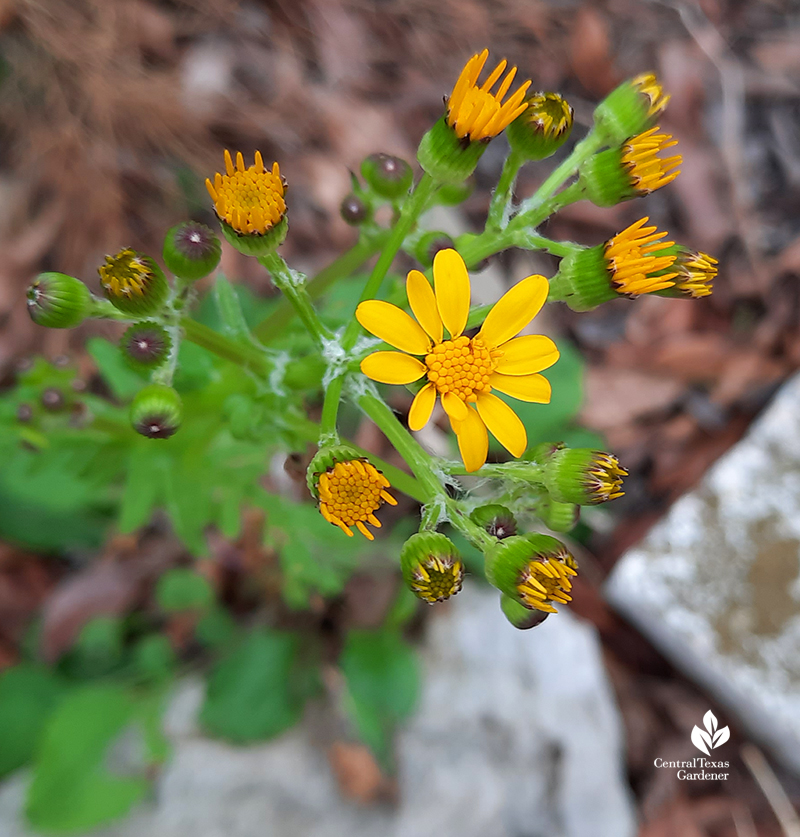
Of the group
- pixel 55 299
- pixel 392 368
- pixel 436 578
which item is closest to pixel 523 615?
pixel 436 578

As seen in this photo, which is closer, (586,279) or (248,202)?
(248,202)

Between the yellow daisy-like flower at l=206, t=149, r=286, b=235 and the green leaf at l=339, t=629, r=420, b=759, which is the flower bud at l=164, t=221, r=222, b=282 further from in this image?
the green leaf at l=339, t=629, r=420, b=759

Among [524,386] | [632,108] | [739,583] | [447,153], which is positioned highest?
[632,108]

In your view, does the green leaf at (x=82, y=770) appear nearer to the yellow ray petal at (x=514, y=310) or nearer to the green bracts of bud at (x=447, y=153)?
the yellow ray petal at (x=514, y=310)

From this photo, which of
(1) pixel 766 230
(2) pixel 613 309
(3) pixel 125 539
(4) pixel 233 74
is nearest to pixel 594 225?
(2) pixel 613 309

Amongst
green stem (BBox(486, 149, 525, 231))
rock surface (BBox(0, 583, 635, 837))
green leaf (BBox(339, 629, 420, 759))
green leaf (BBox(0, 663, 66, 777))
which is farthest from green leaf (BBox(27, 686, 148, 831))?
green stem (BBox(486, 149, 525, 231))

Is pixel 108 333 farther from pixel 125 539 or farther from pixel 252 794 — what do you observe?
pixel 252 794

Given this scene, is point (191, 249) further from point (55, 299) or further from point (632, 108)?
point (632, 108)
